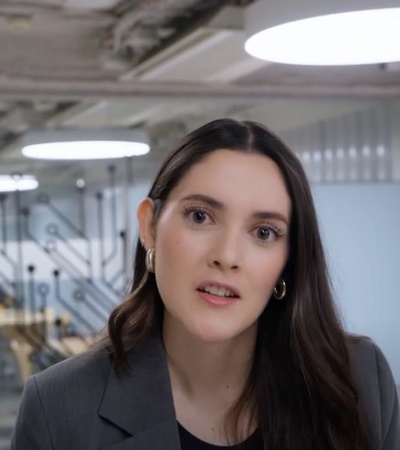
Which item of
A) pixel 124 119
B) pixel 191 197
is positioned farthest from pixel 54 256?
pixel 191 197

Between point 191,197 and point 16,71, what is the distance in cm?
289

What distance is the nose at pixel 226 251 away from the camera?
4.27ft

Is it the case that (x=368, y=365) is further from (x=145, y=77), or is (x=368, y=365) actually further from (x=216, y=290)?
(x=145, y=77)

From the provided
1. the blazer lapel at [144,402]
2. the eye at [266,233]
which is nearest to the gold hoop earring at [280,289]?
the eye at [266,233]

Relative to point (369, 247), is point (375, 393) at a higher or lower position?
higher

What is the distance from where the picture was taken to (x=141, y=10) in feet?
10.6

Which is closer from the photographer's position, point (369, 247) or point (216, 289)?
point (216, 289)

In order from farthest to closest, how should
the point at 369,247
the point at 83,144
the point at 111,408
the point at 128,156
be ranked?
the point at 369,247, the point at 128,156, the point at 83,144, the point at 111,408

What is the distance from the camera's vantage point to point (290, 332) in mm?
1508

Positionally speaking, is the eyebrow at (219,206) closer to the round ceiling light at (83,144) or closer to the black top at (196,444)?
the black top at (196,444)

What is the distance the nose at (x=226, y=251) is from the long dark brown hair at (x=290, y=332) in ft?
0.44

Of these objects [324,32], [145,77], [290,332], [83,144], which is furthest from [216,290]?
[83,144]

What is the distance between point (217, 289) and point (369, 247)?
3.78 metres

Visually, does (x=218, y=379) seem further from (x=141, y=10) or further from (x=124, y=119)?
(x=124, y=119)
